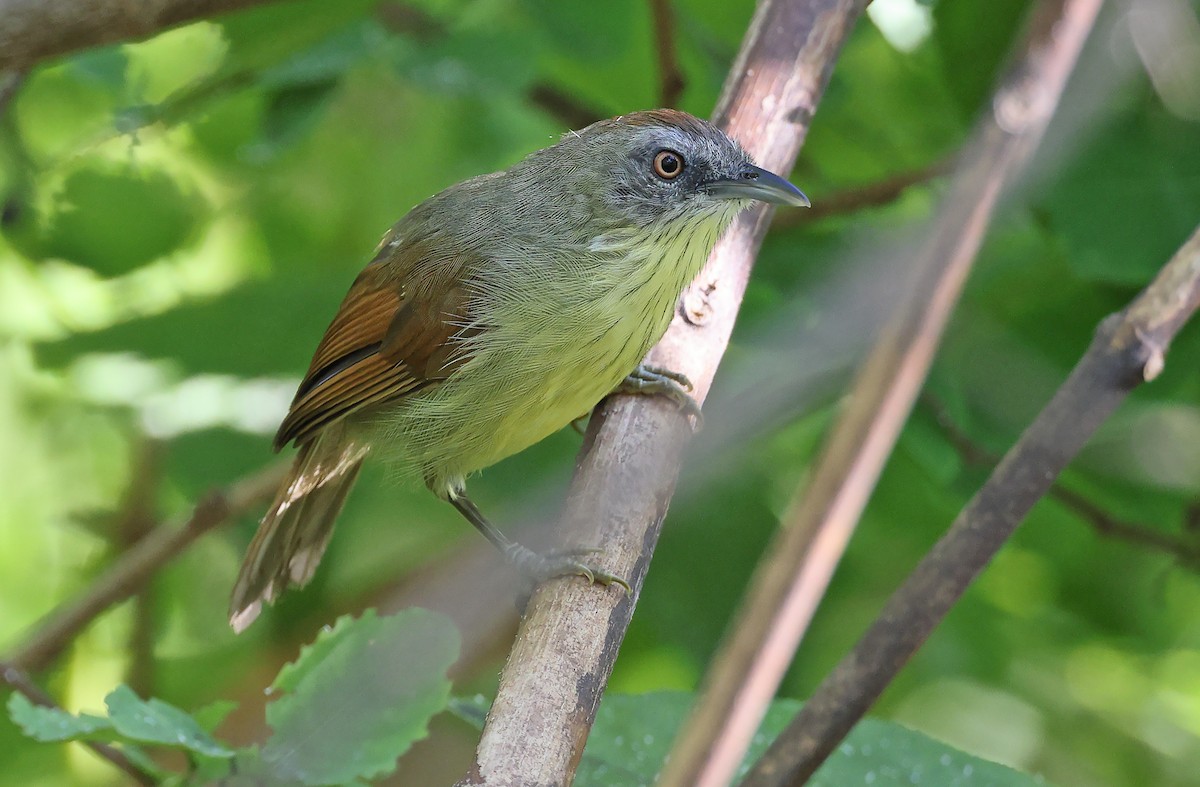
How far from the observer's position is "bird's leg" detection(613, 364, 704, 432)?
2779mm

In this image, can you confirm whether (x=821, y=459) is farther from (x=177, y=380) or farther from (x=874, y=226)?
(x=177, y=380)

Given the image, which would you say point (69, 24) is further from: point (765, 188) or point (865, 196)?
point (865, 196)

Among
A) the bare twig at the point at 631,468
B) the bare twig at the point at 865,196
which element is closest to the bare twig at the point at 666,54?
the bare twig at the point at 865,196

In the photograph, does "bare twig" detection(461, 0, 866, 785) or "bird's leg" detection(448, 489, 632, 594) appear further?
"bird's leg" detection(448, 489, 632, 594)

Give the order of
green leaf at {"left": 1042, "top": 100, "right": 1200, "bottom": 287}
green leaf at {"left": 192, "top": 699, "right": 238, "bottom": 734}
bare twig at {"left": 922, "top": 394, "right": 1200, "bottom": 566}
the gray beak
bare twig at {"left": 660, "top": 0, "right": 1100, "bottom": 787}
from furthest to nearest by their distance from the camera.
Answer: bare twig at {"left": 922, "top": 394, "right": 1200, "bottom": 566} < green leaf at {"left": 1042, "top": 100, "right": 1200, "bottom": 287} < the gray beak < green leaf at {"left": 192, "top": 699, "right": 238, "bottom": 734} < bare twig at {"left": 660, "top": 0, "right": 1100, "bottom": 787}

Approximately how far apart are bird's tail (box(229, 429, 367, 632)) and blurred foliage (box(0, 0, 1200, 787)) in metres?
0.34

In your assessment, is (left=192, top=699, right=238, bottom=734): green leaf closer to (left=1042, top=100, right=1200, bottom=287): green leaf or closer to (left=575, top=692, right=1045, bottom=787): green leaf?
(left=575, top=692, right=1045, bottom=787): green leaf

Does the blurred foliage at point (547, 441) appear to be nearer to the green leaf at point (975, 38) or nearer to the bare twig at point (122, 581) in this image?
the green leaf at point (975, 38)

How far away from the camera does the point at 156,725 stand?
206 cm

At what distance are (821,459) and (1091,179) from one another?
2.85 m

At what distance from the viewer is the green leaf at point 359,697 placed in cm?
209

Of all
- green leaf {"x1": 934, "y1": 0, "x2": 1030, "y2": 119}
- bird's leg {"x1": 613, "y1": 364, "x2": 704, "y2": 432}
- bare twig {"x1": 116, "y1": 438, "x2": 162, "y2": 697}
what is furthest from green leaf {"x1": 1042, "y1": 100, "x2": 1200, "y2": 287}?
bare twig {"x1": 116, "y1": 438, "x2": 162, "y2": 697}

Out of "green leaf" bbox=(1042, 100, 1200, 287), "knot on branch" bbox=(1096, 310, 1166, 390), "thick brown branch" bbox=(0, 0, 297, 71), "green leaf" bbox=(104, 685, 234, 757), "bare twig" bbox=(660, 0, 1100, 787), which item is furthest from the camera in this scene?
"green leaf" bbox=(1042, 100, 1200, 287)

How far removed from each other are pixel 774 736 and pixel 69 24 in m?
2.20
